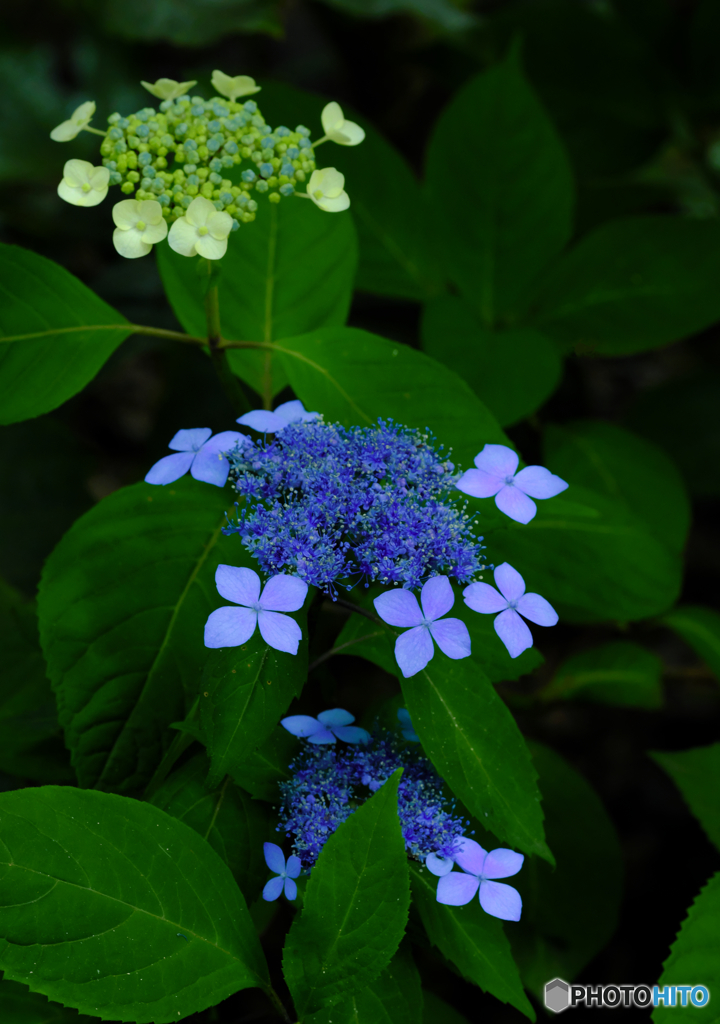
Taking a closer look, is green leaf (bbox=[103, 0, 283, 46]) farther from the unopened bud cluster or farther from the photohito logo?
the photohito logo

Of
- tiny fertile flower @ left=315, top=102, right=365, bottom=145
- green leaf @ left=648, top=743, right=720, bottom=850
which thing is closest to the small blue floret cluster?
green leaf @ left=648, top=743, right=720, bottom=850

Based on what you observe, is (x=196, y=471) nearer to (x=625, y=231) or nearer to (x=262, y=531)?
(x=262, y=531)

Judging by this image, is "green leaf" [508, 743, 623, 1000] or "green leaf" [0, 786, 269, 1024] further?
"green leaf" [508, 743, 623, 1000]

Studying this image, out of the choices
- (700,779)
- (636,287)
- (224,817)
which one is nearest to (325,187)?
(224,817)

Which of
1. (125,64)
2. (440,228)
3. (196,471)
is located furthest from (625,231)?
(125,64)

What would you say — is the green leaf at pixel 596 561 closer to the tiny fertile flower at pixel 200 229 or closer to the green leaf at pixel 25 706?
the tiny fertile flower at pixel 200 229

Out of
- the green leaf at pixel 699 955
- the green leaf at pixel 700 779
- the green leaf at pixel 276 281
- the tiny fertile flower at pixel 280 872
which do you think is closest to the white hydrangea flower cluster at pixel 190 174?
the green leaf at pixel 276 281
